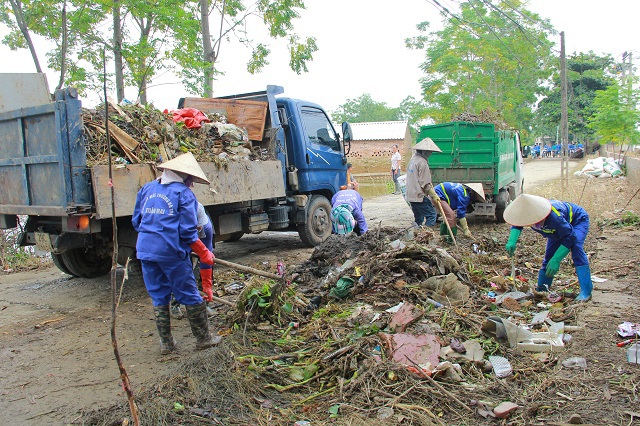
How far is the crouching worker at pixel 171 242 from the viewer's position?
397 centimetres

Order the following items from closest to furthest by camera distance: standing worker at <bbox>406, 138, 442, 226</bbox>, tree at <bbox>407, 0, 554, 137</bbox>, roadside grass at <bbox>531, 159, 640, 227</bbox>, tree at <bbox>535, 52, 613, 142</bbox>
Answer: standing worker at <bbox>406, 138, 442, 226</bbox>
roadside grass at <bbox>531, 159, 640, 227</bbox>
tree at <bbox>407, 0, 554, 137</bbox>
tree at <bbox>535, 52, 613, 142</bbox>

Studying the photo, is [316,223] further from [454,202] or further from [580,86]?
[580,86]

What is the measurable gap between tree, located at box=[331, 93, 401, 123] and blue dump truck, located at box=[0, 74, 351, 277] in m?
64.0

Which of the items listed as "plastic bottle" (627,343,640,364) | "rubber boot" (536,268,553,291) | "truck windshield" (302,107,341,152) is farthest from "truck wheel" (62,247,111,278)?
"plastic bottle" (627,343,640,364)

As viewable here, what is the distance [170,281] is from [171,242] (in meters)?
0.35

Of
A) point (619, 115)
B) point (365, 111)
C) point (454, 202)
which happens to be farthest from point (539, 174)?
point (365, 111)

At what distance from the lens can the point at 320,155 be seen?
345 inches

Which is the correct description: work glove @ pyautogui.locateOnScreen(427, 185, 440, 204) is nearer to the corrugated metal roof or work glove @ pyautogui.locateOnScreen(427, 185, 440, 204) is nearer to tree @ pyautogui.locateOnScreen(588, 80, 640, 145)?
tree @ pyautogui.locateOnScreen(588, 80, 640, 145)

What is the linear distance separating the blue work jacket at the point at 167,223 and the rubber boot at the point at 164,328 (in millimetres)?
491

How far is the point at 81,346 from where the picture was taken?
4457mm

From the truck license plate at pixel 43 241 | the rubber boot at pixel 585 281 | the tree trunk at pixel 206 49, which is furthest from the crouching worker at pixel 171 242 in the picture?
the tree trunk at pixel 206 49

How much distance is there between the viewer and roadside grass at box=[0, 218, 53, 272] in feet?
25.7

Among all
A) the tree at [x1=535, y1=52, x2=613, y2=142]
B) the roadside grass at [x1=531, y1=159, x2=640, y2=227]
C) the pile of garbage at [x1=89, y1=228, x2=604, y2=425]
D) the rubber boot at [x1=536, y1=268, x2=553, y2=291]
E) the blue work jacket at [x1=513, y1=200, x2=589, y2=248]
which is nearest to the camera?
the pile of garbage at [x1=89, y1=228, x2=604, y2=425]

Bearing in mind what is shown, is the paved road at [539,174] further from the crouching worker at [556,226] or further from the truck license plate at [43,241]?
the truck license plate at [43,241]
